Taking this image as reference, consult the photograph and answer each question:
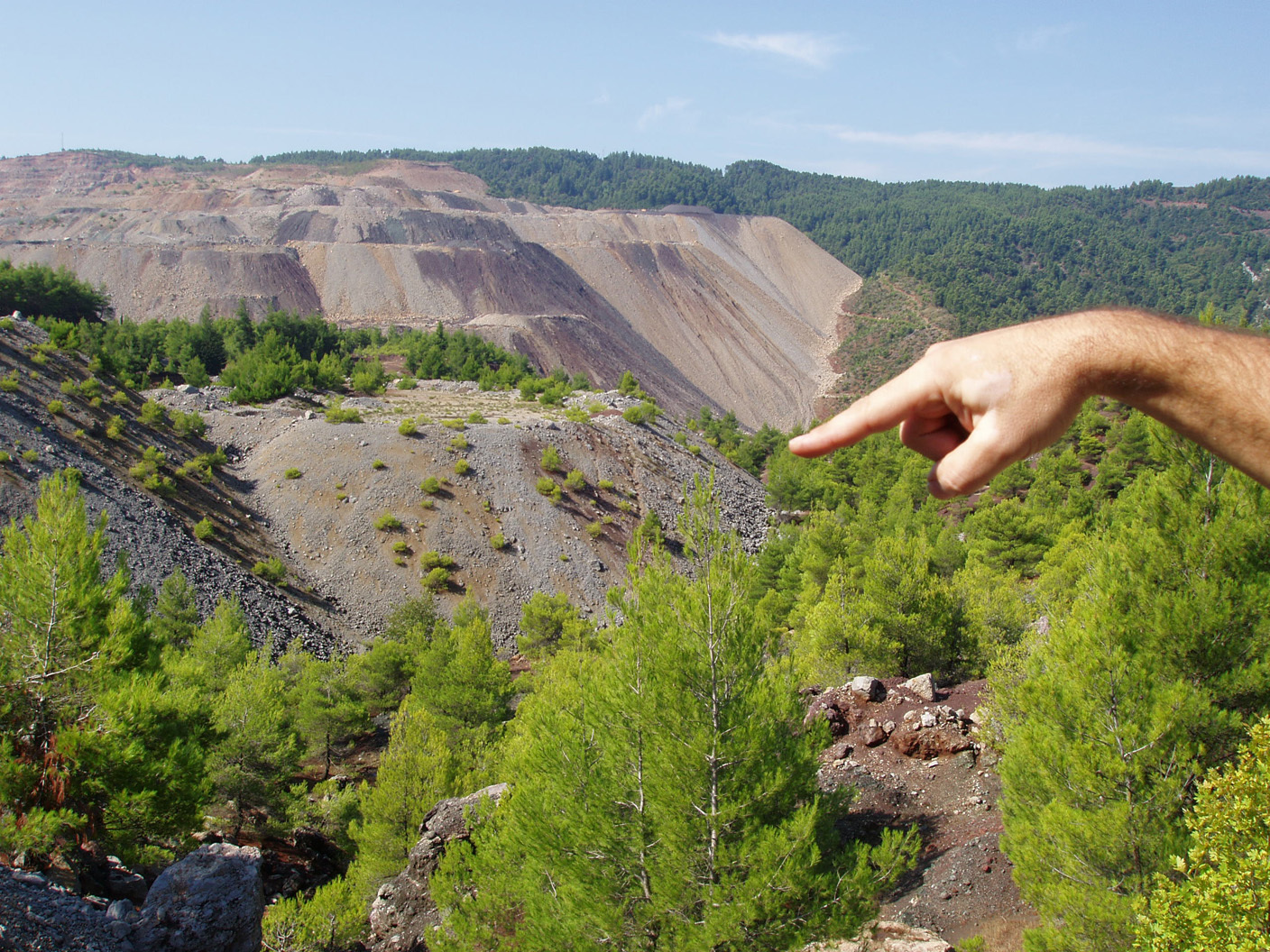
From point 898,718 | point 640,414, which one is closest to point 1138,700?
point 898,718

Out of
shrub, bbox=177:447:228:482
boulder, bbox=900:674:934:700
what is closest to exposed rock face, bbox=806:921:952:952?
boulder, bbox=900:674:934:700

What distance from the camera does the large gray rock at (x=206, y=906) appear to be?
932cm

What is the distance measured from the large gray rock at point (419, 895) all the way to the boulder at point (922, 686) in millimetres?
9033

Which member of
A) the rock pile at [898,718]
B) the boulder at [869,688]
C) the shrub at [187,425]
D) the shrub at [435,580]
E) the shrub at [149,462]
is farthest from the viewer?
the shrub at [187,425]

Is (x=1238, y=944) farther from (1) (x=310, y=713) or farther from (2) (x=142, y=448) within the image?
(2) (x=142, y=448)

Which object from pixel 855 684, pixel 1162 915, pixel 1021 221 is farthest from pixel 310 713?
pixel 1021 221

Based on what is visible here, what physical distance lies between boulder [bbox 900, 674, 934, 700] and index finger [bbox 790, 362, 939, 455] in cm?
1617

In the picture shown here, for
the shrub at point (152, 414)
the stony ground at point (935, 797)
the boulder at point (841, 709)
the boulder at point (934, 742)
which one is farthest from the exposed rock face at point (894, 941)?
the shrub at point (152, 414)

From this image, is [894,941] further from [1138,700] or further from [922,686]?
[922,686]

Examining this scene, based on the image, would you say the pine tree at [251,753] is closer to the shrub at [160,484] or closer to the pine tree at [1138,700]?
the pine tree at [1138,700]

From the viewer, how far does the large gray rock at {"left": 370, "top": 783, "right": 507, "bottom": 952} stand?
12.2 metres

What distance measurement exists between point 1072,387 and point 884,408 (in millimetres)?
434

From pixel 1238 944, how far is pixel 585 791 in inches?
235

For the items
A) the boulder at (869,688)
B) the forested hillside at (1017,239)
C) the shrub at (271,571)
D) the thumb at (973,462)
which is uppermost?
the forested hillside at (1017,239)
